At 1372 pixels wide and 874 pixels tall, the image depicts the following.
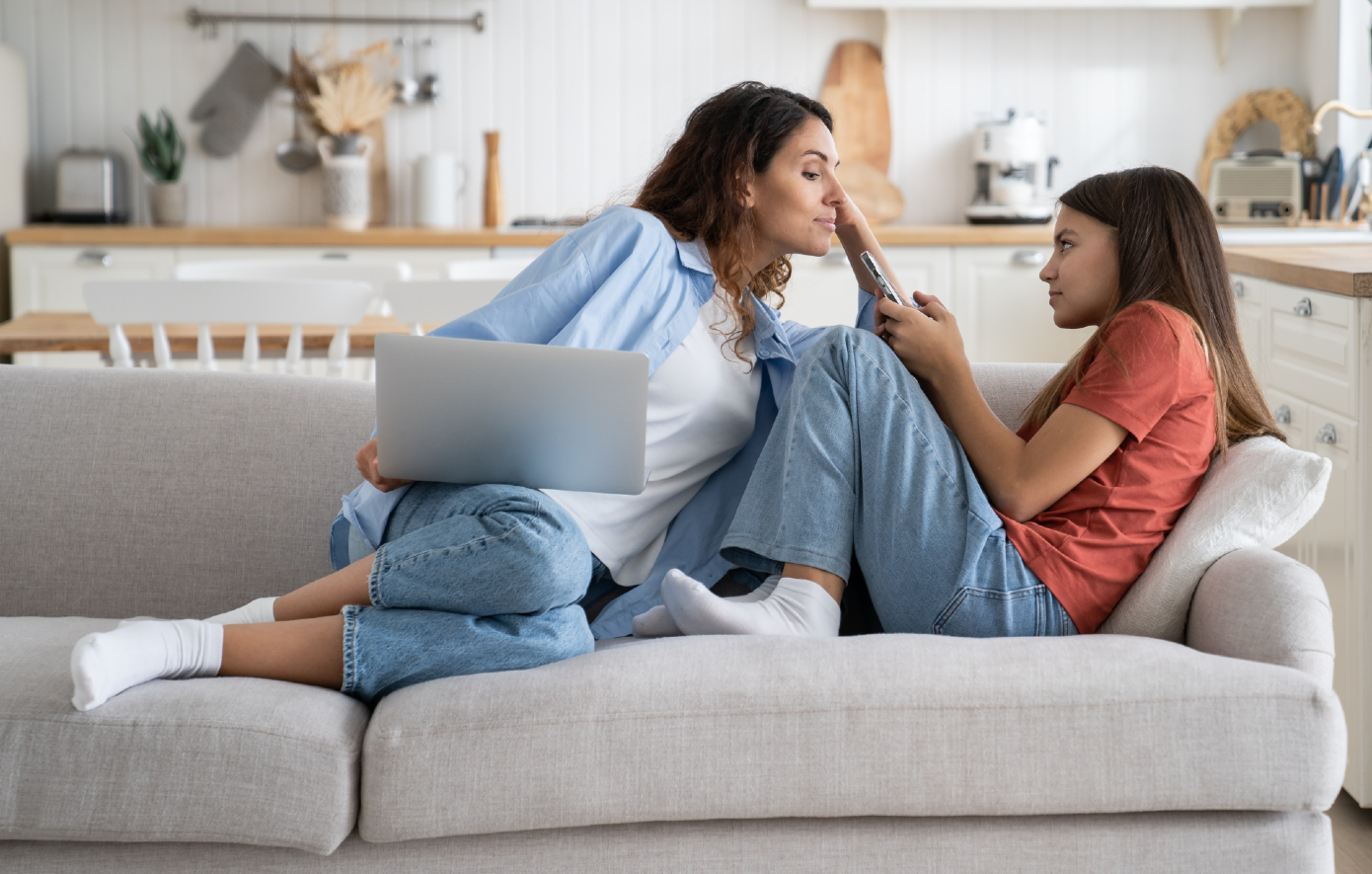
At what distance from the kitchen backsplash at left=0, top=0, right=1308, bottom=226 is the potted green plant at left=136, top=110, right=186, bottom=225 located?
0.12 m

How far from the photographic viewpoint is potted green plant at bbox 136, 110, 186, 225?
4.05 metres

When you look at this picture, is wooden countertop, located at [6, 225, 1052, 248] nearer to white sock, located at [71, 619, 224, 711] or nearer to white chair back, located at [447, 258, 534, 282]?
white chair back, located at [447, 258, 534, 282]

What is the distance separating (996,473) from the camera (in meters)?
1.52

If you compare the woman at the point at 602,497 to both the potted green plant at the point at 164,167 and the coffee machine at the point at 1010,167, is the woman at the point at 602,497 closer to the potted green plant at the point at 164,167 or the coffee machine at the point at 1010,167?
the coffee machine at the point at 1010,167

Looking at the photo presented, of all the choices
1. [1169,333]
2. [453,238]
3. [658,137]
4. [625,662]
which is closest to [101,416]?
[625,662]

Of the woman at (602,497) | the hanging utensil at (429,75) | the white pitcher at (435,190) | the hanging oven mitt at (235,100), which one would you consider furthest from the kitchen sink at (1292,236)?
the hanging oven mitt at (235,100)

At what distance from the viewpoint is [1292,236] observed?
11.5 ft

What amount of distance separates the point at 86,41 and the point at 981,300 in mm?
3175

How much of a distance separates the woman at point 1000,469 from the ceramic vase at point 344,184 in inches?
113

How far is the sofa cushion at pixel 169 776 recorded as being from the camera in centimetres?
120

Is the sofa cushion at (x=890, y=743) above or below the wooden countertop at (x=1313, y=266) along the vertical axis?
below

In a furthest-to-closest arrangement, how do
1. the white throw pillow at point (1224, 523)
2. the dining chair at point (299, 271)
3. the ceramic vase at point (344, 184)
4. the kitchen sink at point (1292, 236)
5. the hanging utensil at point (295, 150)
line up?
the hanging utensil at point (295, 150) < the ceramic vase at point (344, 184) < the kitchen sink at point (1292, 236) < the dining chair at point (299, 271) < the white throw pillow at point (1224, 523)

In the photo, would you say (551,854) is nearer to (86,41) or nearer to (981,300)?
(981,300)

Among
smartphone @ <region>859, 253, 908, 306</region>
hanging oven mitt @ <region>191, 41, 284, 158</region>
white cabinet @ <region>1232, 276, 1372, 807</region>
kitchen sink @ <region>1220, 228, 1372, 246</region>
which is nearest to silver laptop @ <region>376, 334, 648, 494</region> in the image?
smartphone @ <region>859, 253, 908, 306</region>
